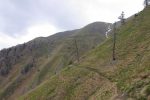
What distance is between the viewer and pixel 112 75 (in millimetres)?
75688

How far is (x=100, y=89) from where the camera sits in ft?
230

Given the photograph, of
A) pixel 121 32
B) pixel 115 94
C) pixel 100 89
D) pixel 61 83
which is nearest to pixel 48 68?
pixel 121 32

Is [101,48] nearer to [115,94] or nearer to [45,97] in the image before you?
[45,97]

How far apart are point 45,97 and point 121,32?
4429 cm

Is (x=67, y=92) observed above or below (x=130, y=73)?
below

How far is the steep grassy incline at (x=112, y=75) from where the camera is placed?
56.1m

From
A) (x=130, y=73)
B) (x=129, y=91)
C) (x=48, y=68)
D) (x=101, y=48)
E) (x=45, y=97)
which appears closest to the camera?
(x=129, y=91)

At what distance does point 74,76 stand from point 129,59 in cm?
1648

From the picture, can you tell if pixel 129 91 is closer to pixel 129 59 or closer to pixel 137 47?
pixel 129 59

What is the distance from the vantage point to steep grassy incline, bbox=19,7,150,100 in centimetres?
5606

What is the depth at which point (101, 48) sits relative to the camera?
11150 centimetres

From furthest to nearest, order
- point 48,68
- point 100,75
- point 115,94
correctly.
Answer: point 48,68, point 100,75, point 115,94

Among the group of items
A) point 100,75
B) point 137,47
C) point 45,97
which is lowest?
point 45,97

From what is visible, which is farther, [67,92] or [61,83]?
[61,83]
